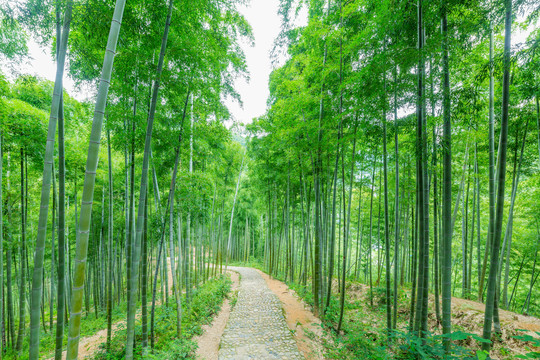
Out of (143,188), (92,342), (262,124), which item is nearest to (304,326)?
(143,188)

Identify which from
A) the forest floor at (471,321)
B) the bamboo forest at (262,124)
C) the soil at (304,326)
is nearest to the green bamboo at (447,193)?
the bamboo forest at (262,124)

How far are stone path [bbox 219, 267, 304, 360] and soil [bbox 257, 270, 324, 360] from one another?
20 cm

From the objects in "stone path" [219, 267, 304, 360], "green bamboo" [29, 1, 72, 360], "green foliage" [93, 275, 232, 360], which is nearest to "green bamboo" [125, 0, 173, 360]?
"green foliage" [93, 275, 232, 360]

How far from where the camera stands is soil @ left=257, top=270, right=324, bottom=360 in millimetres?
4090

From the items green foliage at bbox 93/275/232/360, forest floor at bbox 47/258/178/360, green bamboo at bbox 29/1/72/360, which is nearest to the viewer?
green bamboo at bbox 29/1/72/360

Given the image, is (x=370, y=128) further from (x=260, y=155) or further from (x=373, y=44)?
(x=260, y=155)

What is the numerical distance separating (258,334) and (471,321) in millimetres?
4937

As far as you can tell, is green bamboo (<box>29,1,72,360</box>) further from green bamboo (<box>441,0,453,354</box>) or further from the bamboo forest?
green bamboo (<box>441,0,453,354</box>)

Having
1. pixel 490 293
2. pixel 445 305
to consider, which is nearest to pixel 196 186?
pixel 445 305

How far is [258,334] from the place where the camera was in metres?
4.65

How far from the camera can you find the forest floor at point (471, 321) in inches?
154

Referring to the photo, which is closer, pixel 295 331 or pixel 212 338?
pixel 295 331

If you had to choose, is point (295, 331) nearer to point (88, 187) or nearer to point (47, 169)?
point (88, 187)

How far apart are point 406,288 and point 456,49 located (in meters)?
8.40
